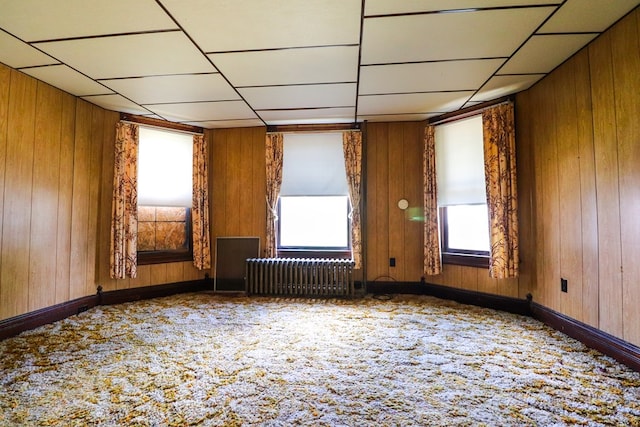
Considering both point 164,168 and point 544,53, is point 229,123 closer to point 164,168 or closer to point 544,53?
point 164,168

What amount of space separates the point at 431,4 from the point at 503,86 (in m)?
1.80

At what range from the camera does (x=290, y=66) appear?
9.24 feet

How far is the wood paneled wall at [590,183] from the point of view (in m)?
2.21

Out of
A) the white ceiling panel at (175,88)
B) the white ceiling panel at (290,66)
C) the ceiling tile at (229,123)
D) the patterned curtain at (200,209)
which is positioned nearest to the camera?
the white ceiling panel at (290,66)

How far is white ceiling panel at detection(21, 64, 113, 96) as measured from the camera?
2910 mm

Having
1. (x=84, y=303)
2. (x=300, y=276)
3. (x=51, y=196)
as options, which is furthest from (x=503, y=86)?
(x=84, y=303)

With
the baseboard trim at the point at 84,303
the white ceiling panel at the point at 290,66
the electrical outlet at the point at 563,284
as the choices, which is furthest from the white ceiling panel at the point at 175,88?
the electrical outlet at the point at 563,284

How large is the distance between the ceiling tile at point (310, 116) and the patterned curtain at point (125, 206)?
1799 millimetres

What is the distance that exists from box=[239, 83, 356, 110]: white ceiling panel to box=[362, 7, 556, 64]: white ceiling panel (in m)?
0.66

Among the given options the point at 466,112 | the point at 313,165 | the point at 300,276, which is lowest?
the point at 300,276

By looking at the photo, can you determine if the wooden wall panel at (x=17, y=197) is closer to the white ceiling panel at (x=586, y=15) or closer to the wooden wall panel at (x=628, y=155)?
the white ceiling panel at (x=586, y=15)

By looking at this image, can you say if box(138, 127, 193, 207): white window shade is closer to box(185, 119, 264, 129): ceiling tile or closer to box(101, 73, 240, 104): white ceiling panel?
box(185, 119, 264, 129): ceiling tile

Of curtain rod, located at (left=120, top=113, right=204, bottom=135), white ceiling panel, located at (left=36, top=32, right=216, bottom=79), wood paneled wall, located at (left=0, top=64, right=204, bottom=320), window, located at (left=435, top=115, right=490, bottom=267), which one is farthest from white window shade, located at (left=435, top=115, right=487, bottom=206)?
wood paneled wall, located at (left=0, top=64, right=204, bottom=320)

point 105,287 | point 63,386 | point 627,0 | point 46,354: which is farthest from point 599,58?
point 105,287
